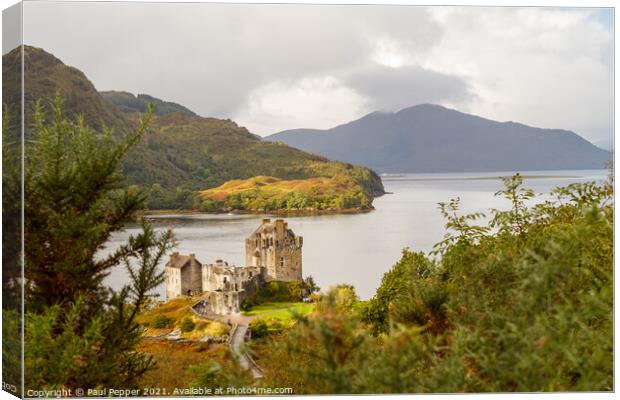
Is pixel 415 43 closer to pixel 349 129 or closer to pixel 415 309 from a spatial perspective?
pixel 349 129

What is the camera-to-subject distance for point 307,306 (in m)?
7.24

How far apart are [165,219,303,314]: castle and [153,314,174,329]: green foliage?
8.5 inches

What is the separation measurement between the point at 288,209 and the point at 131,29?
2.35 meters

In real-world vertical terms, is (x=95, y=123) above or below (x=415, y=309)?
above

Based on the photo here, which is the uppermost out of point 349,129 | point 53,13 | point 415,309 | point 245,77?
point 53,13

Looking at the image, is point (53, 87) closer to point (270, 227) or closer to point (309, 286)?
point (270, 227)

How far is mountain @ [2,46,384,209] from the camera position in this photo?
6887 millimetres

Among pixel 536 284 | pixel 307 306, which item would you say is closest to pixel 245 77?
pixel 307 306

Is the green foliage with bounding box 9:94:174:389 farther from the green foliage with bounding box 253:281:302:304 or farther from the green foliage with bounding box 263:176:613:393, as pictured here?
the green foliage with bounding box 253:281:302:304

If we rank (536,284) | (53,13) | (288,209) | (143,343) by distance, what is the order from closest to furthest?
(536,284)
(53,13)
(143,343)
(288,209)

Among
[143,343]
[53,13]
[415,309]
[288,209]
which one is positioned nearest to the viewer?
[415,309]

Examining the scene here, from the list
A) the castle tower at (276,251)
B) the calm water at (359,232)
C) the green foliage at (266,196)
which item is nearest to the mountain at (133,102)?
the green foliage at (266,196)

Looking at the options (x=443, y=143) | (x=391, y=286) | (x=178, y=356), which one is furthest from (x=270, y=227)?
(x=443, y=143)

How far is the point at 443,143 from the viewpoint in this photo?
8156 mm
